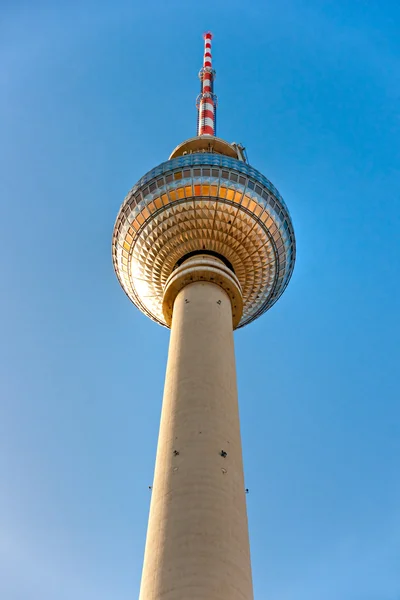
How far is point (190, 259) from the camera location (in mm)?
29594

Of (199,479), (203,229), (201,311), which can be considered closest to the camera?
(199,479)

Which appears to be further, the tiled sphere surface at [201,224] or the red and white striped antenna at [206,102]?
the red and white striped antenna at [206,102]

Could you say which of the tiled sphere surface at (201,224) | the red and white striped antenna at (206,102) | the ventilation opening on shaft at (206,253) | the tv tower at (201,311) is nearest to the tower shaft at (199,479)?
the tv tower at (201,311)

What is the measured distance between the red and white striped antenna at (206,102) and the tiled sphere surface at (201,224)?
10.2m

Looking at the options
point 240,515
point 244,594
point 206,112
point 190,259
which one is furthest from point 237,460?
point 206,112

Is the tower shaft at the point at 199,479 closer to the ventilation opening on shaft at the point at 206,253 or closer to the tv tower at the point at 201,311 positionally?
the tv tower at the point at 201,311

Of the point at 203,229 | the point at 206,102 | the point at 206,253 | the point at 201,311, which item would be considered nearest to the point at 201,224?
the point at 203,229

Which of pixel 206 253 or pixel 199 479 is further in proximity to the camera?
pixel 206 253

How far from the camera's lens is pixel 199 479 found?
20000 millimetres

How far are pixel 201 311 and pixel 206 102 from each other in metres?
22.0

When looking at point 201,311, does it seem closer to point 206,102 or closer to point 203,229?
point 203,229

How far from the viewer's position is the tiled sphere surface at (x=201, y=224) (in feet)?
99.6

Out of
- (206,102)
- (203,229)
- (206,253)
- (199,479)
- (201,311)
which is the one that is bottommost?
(199,479)

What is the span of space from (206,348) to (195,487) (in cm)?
651
